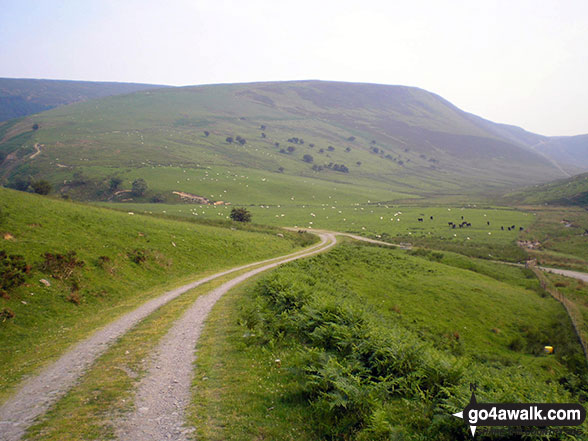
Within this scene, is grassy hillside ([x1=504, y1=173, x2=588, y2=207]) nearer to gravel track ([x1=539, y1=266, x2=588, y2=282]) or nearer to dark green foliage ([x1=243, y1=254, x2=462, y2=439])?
gravel track ([x1=539, y1=266, x2=588, y2=282])

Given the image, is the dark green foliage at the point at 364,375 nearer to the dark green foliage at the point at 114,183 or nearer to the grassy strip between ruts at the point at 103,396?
the grassy strip between ruts at the point at 103,396

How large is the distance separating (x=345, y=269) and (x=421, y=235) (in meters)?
50.4

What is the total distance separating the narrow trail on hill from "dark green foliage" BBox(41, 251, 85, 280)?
10554mm

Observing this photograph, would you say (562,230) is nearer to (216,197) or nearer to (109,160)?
(216,197)

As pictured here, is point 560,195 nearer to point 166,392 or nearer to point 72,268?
point 72,268

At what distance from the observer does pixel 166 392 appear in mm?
10070

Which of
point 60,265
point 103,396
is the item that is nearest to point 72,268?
point 60,265

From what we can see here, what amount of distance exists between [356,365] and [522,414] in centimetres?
463

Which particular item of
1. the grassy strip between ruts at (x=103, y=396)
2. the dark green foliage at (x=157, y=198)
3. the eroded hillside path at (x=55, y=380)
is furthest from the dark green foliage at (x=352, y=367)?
the dark green foliage at (x=157, y=198)

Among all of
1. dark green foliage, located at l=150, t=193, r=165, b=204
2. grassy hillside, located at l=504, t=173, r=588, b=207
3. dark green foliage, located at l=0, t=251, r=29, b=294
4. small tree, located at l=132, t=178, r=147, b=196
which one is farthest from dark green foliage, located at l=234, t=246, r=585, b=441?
grassy hillside, located at l=504, t=173, r=588, b=207

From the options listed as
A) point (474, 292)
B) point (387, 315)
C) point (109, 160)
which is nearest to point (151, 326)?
point (387, 315)

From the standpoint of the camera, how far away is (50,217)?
103 ft

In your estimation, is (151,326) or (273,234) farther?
(273,234)

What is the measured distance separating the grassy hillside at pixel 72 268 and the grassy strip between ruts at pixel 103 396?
7.93 feet
